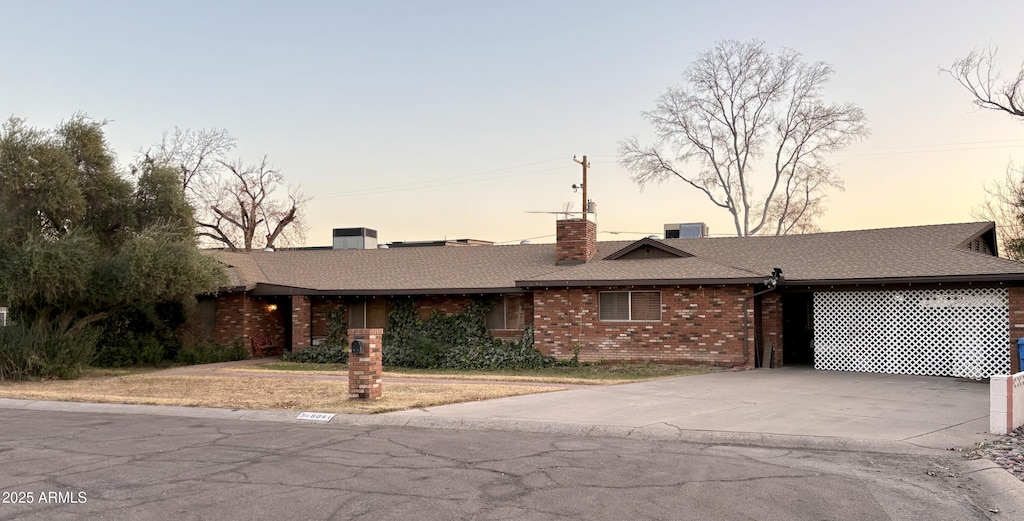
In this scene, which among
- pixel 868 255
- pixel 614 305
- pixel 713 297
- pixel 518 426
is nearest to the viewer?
pixel 518 426

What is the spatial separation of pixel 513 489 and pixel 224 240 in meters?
44.4

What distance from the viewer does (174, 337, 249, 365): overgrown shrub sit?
23.8 meters

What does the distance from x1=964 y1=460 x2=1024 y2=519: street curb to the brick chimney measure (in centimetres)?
1605

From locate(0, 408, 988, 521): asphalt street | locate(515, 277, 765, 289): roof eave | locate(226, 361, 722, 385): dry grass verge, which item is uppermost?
locate(515, 277, 765, 289): roof eave

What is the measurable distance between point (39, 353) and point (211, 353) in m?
5.74

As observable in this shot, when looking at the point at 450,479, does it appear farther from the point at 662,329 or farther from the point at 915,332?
the point at 915,332

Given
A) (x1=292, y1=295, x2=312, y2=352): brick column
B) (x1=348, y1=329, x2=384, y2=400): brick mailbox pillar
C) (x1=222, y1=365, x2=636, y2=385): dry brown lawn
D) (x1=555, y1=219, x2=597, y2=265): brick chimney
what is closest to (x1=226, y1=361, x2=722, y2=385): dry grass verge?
(x1=222, y1=365, x2=636, y2=385): dry brown lawn

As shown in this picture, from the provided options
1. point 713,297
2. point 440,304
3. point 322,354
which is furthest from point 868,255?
point 322,354

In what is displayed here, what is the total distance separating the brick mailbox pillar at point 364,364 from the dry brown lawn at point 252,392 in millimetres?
244

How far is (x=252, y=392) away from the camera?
15148 millimetres

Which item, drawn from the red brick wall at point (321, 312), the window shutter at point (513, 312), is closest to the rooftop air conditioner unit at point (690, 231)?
the window shutter at point (513, 312)

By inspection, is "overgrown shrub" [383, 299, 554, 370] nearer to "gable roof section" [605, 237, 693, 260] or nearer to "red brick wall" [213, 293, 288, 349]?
"gable roof section" [605, 237, 693, 260]

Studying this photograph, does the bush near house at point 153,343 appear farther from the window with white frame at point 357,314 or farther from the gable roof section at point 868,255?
the gable roof section at point 868,255

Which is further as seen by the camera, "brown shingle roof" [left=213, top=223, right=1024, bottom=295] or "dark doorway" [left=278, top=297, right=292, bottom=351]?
"dark doorway" [left=278, top=297, right=292, bottom=351]
